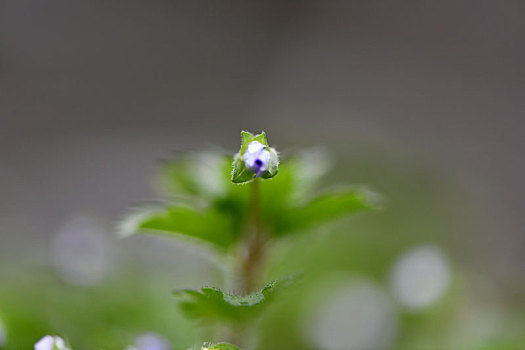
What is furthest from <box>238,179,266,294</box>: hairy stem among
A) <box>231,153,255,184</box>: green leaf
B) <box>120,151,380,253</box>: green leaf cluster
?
<box>231,153,255,184</box>: green leaf

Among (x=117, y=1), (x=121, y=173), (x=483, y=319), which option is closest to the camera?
(x=483, y=319)

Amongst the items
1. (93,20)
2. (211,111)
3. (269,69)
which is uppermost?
(93,20)

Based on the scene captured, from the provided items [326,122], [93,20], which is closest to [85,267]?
[326,122]

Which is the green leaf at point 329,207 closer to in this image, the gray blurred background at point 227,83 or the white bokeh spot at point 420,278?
the white bokeh spot at point 420,278

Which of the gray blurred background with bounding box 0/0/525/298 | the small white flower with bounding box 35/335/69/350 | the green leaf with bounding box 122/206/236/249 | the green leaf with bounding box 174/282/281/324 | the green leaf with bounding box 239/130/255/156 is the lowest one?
the small white flower with bounding box 35/335/69/350

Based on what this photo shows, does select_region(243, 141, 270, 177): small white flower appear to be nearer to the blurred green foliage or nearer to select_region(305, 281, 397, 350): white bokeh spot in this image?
the blurred green foliage

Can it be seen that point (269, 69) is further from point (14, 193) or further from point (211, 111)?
point (14, 193)
